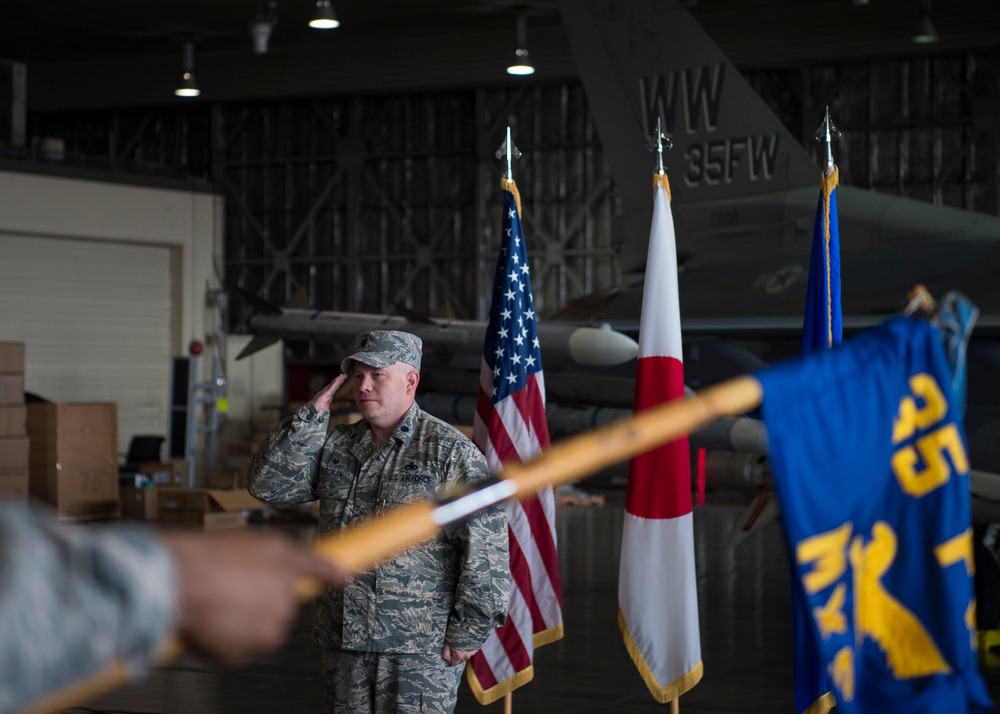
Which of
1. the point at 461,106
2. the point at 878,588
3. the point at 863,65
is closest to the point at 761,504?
the point at 878,588

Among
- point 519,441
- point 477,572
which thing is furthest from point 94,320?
point 477,572

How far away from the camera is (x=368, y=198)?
2405cm

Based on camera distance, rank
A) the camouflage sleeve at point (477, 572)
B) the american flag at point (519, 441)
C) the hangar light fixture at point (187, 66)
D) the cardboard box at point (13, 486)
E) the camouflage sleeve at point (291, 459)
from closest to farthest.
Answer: the camouflage sleeve at point (477, 572) < the camouflage sleeve at point (291, 459) < the american flag at point (519, 441) < the cardboard box at point (13, 486) < the hangar light fixture at point (187, 66)

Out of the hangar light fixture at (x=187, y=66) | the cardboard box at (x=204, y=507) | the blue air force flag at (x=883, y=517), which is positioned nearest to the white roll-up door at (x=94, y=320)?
the hangar light fixture at (x=187, y=66)

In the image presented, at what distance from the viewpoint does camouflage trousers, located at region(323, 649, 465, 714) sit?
11.6 ft

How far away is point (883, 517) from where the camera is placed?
232 centimetres

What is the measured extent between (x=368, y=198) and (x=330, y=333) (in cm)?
1382

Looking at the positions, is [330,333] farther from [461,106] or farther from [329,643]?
[461,106]

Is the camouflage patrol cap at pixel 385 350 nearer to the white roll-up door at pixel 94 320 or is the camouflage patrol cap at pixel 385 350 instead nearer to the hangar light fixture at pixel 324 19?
the hangar light fixture at pixel 324 19

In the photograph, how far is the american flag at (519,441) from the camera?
16.3 ft

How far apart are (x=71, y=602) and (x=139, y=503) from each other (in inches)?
555

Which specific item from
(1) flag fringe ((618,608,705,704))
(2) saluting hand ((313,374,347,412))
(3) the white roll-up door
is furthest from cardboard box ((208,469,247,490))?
(2) saluting hand ((313,374,347,412))

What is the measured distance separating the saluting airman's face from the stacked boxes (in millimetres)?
10220

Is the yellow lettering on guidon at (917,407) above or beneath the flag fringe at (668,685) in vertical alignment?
above
